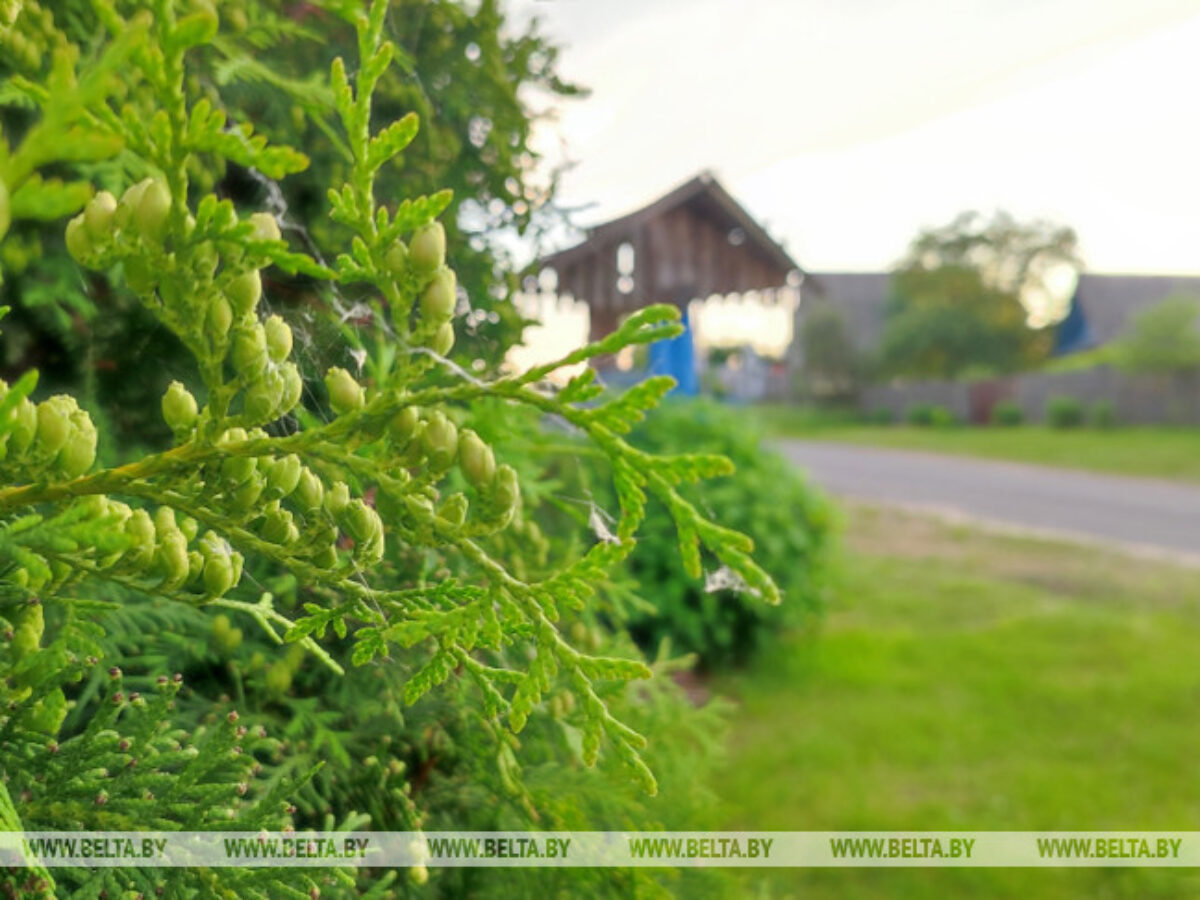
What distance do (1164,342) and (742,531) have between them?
3487 centimetres

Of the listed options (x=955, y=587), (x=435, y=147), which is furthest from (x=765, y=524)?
(x=435, y=147)

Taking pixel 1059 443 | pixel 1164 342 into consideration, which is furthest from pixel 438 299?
pixel 1164 342

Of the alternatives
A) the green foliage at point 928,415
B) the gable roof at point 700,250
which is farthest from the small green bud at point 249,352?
the green foliage at point 928,415

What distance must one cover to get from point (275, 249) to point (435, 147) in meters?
1.21

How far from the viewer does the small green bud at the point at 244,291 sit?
880mm

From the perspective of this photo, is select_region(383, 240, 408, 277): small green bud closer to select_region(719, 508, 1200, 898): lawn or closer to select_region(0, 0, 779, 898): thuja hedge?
select_region(0, 0, 779, 898): thuja hedge

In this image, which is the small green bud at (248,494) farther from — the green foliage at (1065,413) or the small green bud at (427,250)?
the green foliage at (1065,413)

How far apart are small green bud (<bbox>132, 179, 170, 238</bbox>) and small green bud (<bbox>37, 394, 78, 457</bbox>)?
0.16 metres

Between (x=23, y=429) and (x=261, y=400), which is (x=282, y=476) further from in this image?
(x=23, y=429)

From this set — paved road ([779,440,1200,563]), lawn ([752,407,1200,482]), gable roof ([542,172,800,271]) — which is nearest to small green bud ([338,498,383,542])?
gable roof ([542,172,800,271])

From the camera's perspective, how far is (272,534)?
96 centimetres

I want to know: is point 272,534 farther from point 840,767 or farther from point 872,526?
point 872,526

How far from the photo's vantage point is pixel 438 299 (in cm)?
94

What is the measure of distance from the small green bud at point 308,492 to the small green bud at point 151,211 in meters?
0.26
